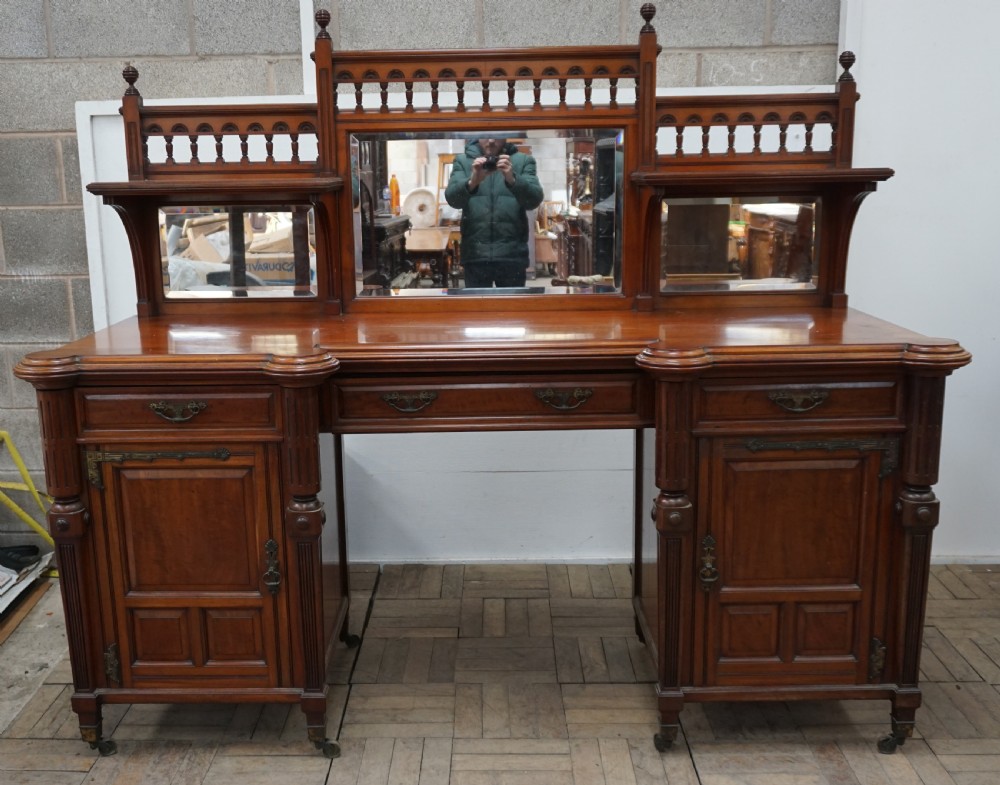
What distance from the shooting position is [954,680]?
8.06ft

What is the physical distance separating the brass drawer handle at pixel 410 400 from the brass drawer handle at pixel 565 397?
24 cm

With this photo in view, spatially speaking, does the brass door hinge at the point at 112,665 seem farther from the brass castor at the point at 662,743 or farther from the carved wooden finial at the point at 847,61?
the carved wooden finial at the point at 847,61

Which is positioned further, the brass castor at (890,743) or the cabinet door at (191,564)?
the brass castor at (890,743)

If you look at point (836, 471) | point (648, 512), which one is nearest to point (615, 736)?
point (648, 512)

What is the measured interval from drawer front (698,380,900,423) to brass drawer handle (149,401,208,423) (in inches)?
42.5

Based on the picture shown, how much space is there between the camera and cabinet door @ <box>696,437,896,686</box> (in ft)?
6.72

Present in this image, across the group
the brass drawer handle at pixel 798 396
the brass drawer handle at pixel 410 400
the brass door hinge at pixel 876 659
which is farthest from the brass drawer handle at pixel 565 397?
the brass door hinge at pixel 876 659

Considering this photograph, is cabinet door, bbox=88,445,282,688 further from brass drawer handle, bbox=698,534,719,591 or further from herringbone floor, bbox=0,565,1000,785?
brass drawer handle, bbox=698,534,719,591

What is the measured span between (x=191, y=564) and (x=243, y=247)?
88cm

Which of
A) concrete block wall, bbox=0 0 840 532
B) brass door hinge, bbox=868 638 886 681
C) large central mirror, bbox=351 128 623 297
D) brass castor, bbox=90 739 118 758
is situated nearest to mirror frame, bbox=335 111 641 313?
large central mirror, bbox=351 128 623 297

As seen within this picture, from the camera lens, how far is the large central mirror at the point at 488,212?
2.46 meters

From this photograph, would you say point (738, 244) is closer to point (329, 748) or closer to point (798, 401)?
point (798, 401)

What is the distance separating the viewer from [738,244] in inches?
98.3

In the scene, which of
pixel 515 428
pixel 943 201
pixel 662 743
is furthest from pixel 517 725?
pixel 943 201
